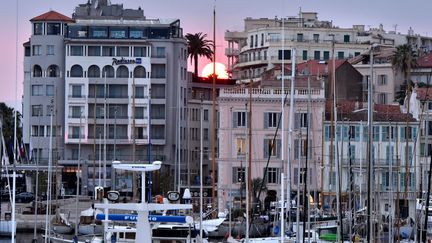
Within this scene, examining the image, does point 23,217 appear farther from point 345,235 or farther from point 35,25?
point 35,25

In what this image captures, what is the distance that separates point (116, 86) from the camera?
123m

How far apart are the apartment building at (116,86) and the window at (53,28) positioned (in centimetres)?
28

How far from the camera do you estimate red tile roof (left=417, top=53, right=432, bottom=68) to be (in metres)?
134

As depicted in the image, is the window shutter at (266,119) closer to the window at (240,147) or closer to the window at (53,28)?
the window at (240,147)

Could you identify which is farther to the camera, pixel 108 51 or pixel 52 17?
pixel 52 17

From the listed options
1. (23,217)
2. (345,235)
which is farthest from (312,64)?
(345,235)

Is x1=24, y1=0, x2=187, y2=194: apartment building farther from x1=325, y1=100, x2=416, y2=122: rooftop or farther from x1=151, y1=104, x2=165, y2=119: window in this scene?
x1=325, y1=100, x2=416, y2=122: rooftop

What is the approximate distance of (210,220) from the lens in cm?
7981

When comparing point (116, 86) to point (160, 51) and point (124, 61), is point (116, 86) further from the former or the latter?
point (160, 51)

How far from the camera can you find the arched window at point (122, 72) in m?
123

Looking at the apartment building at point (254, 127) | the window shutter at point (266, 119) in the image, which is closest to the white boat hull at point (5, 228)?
the apartment building at point (254, 127)

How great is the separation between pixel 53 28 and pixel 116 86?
773cm

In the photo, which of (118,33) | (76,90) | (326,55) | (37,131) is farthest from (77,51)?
(326,55)

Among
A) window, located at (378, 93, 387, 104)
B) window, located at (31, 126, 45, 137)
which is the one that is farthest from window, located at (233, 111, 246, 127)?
window, located at (378, 93, 387, 104)
